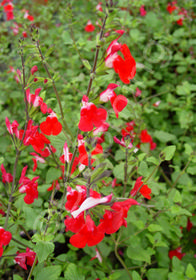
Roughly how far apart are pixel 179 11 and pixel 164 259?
2287 mm

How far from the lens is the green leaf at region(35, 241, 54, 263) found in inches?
27.7

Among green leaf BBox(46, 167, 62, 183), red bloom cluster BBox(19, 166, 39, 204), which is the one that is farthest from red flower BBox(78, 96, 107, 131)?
green leaf BBox(46, 167, 62, 183)

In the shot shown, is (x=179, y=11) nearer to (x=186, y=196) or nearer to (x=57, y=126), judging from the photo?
(x=186, y=196)

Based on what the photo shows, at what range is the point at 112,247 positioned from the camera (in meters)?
1.29

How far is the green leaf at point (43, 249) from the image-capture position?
703 millimetres

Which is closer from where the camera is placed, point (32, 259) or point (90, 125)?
point (90, 125)

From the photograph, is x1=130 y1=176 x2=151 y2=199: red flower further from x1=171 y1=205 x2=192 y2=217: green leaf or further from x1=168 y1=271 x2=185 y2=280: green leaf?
x1=168 y1=271 x2=185 y2=280: green leaf

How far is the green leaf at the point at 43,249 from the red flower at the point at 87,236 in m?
0.17

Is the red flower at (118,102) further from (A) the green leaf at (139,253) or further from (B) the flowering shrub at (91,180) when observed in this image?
(A) the green leaf at (139,253)

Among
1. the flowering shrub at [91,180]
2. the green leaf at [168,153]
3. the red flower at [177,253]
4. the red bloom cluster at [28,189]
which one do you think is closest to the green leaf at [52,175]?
the flowering shrub at [91,180]

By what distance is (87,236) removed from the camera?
1.92ft

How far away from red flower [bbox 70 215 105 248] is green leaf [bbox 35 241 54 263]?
17 cm

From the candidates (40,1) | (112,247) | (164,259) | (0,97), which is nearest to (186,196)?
(164,259)

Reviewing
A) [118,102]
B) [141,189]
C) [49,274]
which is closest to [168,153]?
[141,189]
